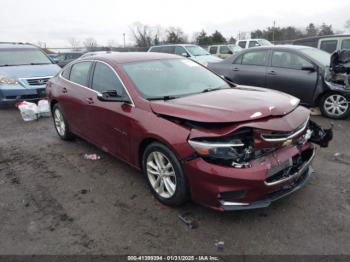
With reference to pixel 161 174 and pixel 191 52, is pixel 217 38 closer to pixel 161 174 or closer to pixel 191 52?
pixel 191 52

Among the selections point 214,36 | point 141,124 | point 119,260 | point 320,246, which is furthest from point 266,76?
point 214,36

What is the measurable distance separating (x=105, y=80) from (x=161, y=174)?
→ 170cm

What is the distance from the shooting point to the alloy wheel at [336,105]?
6891 millimetres

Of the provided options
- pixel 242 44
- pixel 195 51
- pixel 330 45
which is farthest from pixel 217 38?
pixel 330 45

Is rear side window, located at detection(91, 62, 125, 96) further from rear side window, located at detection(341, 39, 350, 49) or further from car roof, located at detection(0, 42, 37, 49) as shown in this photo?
rear side window, located at detection(341, 39, 350, 49)

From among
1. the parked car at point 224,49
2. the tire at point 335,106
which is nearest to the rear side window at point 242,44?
the parked car at point 224,49

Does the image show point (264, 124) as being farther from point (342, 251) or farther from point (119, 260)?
point (119, 260)

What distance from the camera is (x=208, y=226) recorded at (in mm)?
3346

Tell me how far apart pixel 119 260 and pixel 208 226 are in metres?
0.93

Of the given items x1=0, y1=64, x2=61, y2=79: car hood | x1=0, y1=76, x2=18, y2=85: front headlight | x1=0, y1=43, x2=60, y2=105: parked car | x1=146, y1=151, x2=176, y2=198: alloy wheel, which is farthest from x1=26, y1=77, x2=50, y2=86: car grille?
x1=146, y1=151, x2=176, y2=198: alloy wheel

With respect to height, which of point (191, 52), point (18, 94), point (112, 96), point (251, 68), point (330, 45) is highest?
point (330, 45)

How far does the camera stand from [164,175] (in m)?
3.66

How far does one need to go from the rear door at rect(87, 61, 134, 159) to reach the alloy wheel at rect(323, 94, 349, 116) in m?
4.81

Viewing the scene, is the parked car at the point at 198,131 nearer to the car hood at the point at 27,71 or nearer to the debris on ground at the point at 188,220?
the debris on ground at the point at 188,220
